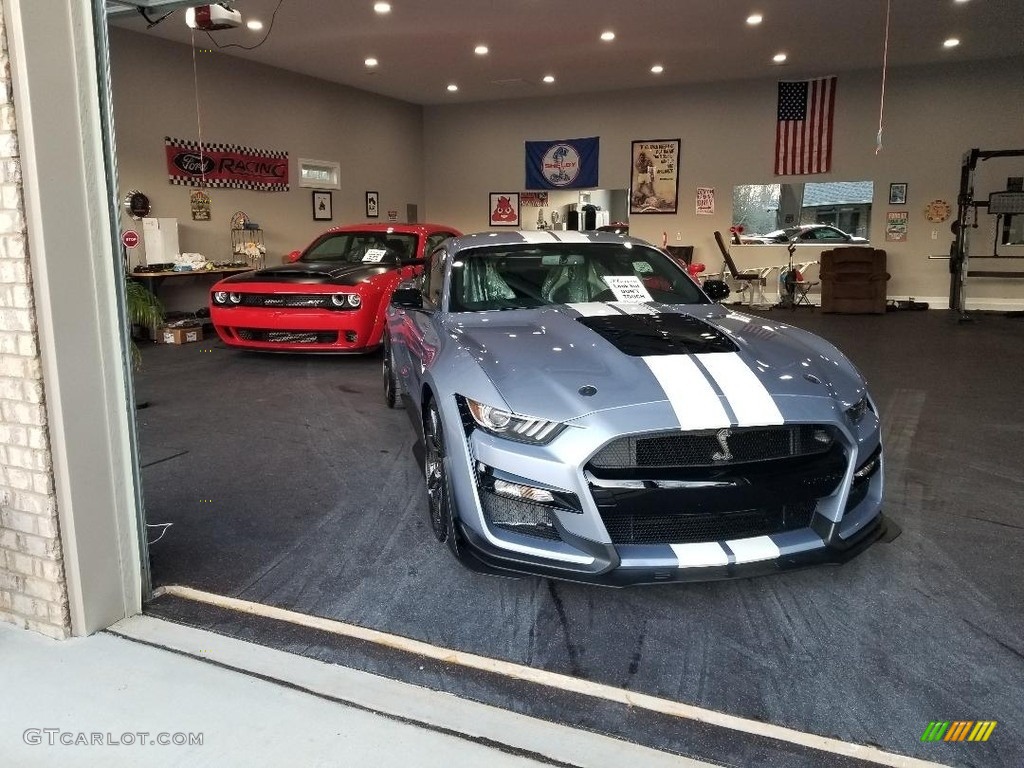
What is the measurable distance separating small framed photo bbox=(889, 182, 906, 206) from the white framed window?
920cm

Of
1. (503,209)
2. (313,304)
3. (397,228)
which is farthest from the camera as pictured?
(503,209)

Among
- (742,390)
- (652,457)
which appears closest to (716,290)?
(742,390)

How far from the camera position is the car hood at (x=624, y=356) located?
227 centimetres

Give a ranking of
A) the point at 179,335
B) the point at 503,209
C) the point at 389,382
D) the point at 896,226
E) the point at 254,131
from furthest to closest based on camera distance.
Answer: the point at 503,209, the point at 896,226, the point at 254,131, the point at 179,335, the point at 389,382

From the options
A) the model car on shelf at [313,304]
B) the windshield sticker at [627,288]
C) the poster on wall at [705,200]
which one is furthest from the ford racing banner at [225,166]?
the windshield sticker at [627,288]

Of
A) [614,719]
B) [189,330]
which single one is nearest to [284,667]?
[614,719]

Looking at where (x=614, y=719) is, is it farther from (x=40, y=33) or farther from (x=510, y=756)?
(x=40, y=33)

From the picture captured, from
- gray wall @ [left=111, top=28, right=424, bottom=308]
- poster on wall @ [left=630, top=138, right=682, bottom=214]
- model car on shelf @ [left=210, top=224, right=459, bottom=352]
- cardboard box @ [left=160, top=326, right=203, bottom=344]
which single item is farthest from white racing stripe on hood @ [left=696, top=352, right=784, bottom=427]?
poster on wall @ [left=630, top=138, right=682, bottom=214]

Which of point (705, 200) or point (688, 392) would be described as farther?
point (705, 200)

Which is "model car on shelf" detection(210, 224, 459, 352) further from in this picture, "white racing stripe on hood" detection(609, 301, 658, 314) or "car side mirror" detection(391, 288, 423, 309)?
"white racing stripe on hood" detection(609, 301, 658, 314)

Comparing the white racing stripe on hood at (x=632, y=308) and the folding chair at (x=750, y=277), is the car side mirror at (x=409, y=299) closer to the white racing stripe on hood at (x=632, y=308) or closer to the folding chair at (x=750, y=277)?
the white racing stripe on hood at (x=632, y=308)

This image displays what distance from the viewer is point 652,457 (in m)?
2.15

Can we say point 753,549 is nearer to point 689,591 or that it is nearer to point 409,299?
point 689,591
